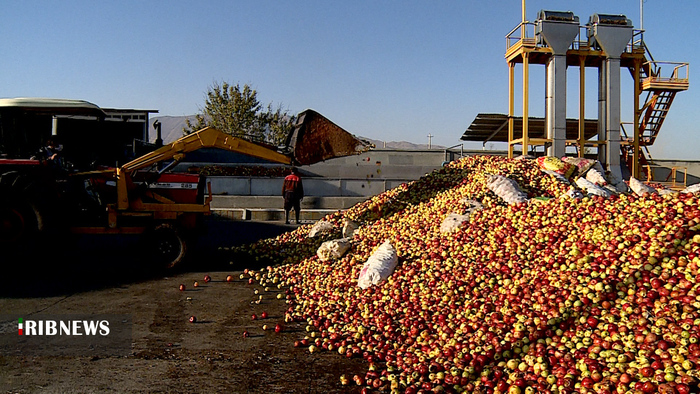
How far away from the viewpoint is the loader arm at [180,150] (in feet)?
29.8

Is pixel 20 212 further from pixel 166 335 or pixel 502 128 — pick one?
pixel 502 128

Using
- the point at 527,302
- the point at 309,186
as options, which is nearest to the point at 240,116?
the point at 309,186

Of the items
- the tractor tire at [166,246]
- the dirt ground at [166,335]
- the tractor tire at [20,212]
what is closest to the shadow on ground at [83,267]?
the dirt ground at [166,335]

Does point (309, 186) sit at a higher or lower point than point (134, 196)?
higher

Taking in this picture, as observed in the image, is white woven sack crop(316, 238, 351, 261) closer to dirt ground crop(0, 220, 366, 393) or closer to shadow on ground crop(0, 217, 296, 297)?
dirt ground crop(0, 220, 366, 393)

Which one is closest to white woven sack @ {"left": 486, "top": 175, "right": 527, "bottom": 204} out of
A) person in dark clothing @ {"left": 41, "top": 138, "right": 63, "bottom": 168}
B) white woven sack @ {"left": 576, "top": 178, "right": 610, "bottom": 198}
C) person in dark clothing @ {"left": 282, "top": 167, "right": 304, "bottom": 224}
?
white woven sack @ {"left": 576, "top": 178, "right": 610, "bottom": 198}

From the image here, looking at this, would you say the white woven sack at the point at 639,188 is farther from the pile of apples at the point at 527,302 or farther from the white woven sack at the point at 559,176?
the pile of apples at the point at 527,302

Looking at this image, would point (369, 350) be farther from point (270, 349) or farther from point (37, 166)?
point (37, 166)

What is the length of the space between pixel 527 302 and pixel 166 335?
162 inches

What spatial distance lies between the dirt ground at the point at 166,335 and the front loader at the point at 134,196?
550mm

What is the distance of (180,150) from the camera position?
9.12 meters

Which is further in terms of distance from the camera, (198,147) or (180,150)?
(198,147)

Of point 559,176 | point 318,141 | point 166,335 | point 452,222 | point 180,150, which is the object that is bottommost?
point 166,335

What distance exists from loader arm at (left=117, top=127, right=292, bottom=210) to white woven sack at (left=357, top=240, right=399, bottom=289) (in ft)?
10.9
